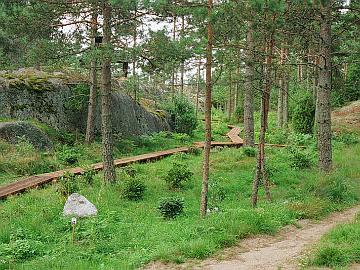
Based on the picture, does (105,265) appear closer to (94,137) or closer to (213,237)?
(213,237)

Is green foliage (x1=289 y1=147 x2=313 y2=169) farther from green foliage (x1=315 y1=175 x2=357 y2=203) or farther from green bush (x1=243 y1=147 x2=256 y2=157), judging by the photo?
green foliage (x1=315 y1=175 x2=357 y2=203)

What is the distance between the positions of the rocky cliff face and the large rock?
1.63 m

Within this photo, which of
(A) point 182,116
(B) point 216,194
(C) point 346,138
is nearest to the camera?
(B) point 216,194

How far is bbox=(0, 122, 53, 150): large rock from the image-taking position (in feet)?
54.6

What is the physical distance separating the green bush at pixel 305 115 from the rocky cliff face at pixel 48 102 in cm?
995

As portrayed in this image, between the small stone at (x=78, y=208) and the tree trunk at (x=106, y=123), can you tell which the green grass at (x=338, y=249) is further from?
the tree trunk at (x=106, y=123)

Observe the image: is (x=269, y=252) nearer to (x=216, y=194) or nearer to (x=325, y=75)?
(x=216, y=194)

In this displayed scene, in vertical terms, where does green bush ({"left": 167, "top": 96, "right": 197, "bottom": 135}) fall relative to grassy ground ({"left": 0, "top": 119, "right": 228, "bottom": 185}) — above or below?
above

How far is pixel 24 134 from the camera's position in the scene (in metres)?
17.1

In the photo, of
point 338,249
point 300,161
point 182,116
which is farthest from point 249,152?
point 182,116

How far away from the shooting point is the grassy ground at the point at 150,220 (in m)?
7.53

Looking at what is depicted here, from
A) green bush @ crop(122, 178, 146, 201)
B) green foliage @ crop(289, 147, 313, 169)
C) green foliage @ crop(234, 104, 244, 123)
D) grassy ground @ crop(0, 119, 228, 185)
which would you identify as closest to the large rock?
grassy ground @ crop(0, 119, 228, 185)

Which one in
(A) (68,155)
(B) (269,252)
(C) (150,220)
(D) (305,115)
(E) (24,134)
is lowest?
(C) (150,220)

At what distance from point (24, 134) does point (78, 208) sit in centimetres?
809
